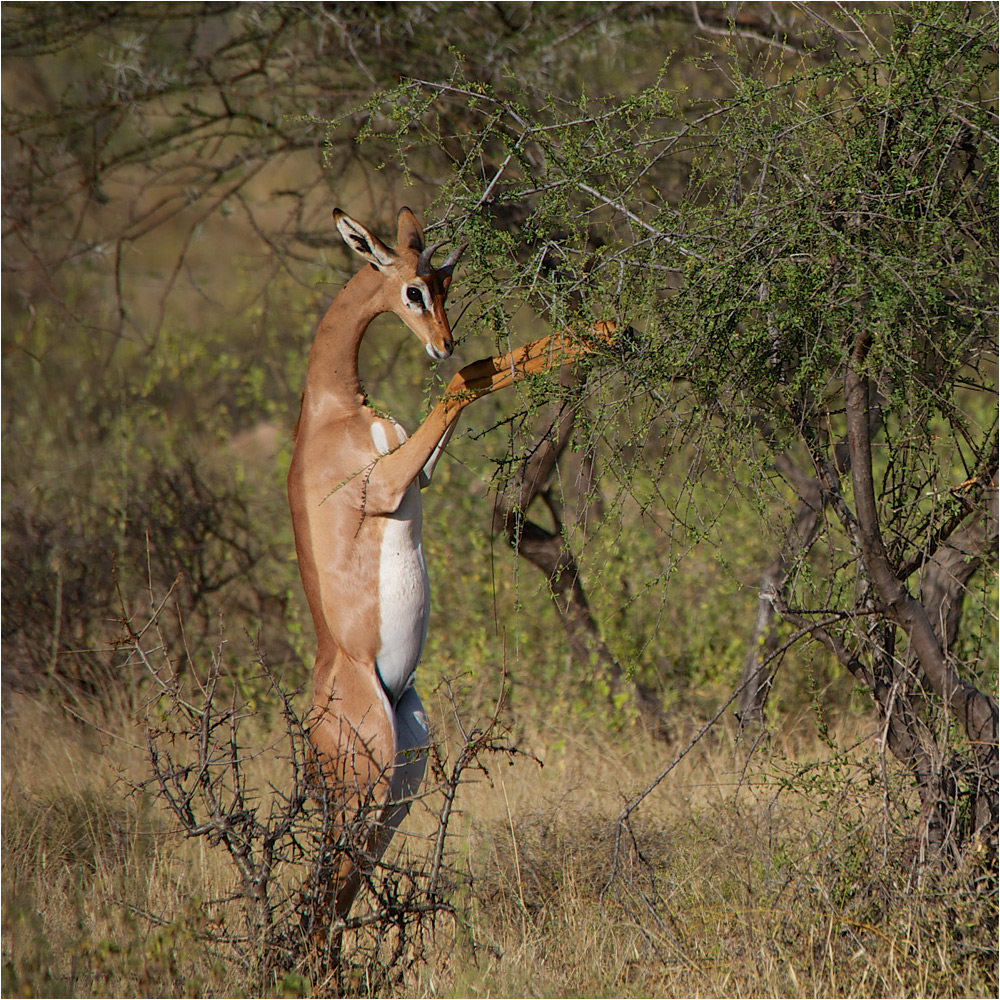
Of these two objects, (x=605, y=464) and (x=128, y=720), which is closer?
(x=605, y=464)

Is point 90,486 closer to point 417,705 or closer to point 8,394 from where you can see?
point 8,394

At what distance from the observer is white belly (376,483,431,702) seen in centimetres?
378

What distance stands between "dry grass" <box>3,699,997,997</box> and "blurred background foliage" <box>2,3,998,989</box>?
0.22 m

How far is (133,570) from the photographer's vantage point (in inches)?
317

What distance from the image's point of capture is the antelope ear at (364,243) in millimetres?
3488

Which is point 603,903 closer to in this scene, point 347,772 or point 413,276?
point 347,772

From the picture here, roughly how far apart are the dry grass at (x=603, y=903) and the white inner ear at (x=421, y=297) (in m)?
1.92

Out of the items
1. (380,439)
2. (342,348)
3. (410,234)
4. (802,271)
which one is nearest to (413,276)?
(410,234)

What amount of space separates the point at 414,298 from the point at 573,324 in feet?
1.58

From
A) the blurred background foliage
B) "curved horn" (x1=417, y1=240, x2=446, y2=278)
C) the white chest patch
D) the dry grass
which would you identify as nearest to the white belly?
the white chest patch

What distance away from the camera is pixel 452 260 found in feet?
11.2

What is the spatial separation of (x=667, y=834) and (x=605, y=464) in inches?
91.7

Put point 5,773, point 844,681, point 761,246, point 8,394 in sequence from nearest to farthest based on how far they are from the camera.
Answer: point 761,246 → point 5,773 → point 844,681 → point 8,394

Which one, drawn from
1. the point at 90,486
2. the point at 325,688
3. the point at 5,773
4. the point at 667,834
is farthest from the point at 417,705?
the point at 90,486
